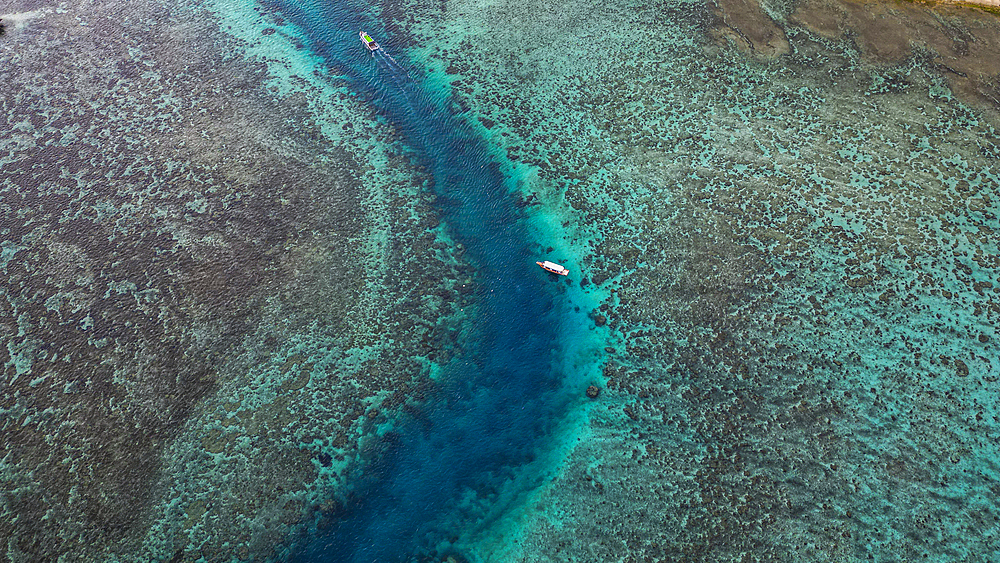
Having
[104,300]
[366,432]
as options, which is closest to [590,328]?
[366,432]

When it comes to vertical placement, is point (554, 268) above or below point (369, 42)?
below

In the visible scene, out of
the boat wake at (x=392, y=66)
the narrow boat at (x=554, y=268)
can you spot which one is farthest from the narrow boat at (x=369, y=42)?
the narrow boat at (x=554, y=268)

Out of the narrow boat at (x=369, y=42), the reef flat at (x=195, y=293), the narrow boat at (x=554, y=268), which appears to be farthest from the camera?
the narrow boat at (x=369, y=42)

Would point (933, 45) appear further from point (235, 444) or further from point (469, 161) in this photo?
point (235, 444)

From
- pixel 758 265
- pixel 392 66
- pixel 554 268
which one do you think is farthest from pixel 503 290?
pixel 392 66

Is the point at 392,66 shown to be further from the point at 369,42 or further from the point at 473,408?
the point at 473,408

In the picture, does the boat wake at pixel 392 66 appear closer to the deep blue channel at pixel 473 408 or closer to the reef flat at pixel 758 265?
the reef flat at pixel 758 265
